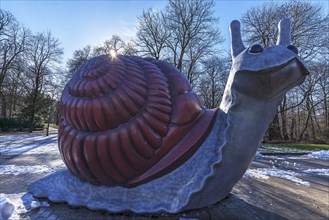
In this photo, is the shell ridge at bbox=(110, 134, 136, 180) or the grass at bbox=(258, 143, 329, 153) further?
the grass at bbox=(258, 143, 329, 153)

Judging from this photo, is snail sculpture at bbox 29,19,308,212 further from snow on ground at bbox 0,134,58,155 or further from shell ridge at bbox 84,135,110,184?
snow on ground at bbox 0,134,58,155

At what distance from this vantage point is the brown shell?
140 inches

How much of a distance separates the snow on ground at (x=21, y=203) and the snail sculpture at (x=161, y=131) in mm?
235

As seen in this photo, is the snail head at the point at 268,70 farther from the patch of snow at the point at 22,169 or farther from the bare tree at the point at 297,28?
the bare tree at the point at 297,28

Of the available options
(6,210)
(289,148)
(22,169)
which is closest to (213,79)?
(289,148)

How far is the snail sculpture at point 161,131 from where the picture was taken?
10.9 feet

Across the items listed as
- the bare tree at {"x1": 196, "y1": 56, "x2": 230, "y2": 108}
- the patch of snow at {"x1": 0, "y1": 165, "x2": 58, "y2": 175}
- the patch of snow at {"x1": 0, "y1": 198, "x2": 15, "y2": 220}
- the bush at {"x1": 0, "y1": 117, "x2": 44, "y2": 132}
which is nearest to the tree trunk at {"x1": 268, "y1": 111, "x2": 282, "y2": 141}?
the bare tree at {"x1": 196, "y1": 56, "x2": 230, "y2": 108}

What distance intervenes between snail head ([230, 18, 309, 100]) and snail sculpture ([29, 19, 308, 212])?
Answer: 1 centimetres

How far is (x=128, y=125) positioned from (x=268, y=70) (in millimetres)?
1927

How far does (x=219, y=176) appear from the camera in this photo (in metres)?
3.43

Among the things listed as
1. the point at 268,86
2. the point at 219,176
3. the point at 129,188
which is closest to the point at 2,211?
the point at 129,188

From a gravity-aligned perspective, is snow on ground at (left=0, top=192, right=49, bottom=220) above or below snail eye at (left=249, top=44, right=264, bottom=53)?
below

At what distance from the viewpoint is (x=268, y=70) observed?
122 inches

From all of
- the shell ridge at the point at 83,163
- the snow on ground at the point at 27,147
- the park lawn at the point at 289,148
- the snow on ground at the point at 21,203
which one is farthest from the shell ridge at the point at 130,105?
the park lawn at the point at 289,148
